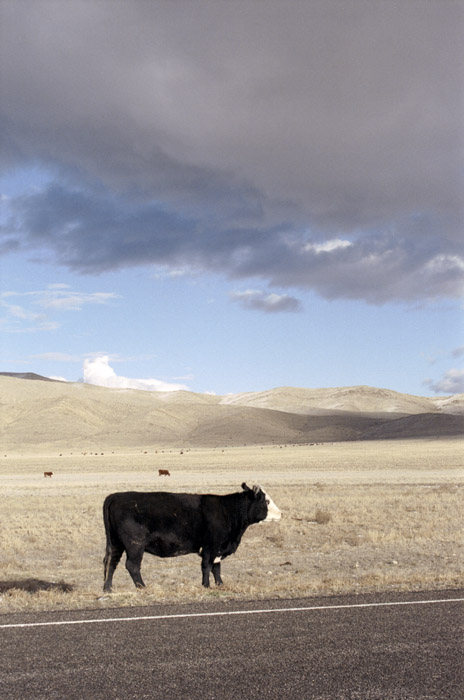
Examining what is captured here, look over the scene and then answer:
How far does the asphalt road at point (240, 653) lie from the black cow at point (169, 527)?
5.76 ft

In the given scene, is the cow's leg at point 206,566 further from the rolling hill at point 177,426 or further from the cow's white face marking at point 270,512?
the rolling hill at point 177,426

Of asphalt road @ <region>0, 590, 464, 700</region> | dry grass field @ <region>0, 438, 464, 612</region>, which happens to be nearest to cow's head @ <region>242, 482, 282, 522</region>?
dry grass field @ <region>0, 438, 464, 612</region>

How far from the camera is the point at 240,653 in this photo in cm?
797

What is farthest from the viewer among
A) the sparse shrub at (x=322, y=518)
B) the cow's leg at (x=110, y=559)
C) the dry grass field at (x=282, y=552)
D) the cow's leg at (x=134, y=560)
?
the sparse shrub at (x=322, y=518)

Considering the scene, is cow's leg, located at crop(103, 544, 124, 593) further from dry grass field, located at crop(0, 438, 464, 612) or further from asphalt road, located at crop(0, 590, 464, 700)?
asphalt road, located at crop(0, 590, 464, 700)

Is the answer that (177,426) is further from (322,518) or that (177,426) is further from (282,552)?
(282,552)

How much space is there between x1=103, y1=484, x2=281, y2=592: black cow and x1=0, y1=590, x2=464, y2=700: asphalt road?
1.76 meters

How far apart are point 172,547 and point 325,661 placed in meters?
5.22

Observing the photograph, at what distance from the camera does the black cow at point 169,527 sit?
Result: 1221cm

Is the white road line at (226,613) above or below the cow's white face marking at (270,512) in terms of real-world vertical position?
below

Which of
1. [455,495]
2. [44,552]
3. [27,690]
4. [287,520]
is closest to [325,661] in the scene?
[27,690]

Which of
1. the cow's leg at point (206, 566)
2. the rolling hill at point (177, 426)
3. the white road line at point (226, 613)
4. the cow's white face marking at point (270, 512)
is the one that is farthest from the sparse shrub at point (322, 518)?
the rolling hill at point (177, 426)

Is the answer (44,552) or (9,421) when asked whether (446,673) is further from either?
(9,421)

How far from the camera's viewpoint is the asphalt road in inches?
268
